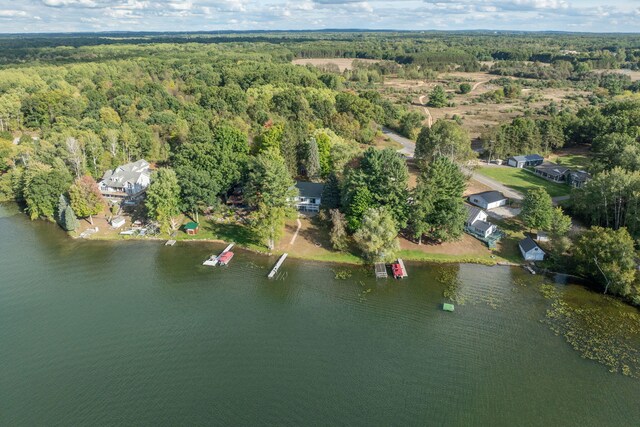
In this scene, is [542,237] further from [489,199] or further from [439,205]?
[439,205]

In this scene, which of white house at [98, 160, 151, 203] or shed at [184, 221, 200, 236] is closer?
shed at [184, 221, 200, 236]

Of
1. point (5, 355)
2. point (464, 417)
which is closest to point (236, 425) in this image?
point (464, 417)

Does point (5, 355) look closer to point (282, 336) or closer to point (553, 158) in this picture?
point (282, 336)

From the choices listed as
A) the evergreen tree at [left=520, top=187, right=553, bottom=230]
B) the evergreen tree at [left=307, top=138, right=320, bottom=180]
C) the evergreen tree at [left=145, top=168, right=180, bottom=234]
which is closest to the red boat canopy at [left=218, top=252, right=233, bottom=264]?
the evergreen tree at [left=145, top=168, right=180, bottom=234]

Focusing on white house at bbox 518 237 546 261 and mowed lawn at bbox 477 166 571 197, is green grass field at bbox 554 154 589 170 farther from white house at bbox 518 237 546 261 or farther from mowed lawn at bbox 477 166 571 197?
white house at bbox 518 237 546 261

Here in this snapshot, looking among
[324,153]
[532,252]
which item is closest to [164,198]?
[324,153]

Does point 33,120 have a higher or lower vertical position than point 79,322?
higher
